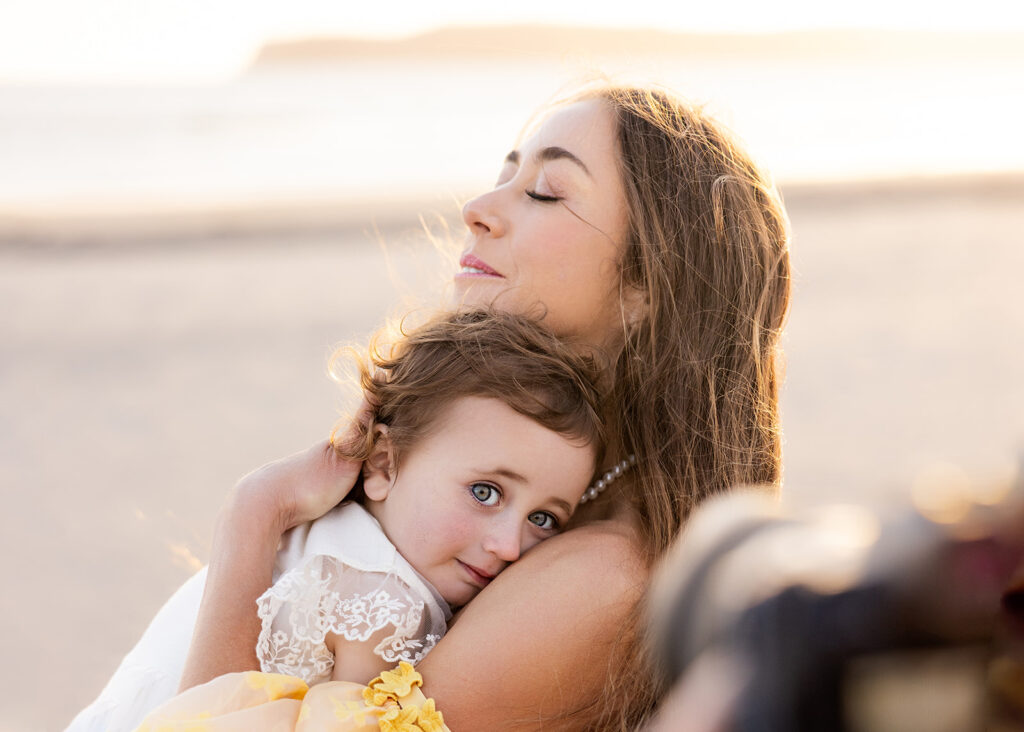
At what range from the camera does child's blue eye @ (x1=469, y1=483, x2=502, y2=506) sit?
5.78 feet

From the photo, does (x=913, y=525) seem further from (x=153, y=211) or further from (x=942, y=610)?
(x=153, y=211)

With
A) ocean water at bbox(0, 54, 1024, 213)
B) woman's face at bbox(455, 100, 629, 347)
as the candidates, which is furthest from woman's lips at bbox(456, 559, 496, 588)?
ocean water at bbox(0, 54, 1024, 213)

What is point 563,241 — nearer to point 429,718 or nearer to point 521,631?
point 521,631

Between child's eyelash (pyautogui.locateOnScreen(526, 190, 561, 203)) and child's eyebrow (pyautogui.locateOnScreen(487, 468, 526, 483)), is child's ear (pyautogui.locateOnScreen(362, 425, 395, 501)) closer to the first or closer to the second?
child's eyebrow (pyautogui.locateOnScreen(487, 468, 526, 483))

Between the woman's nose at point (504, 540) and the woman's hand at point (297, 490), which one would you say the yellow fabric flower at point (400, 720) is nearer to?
the woman's nose at point (504, 540)

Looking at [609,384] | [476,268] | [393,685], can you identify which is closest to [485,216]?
[476,268]

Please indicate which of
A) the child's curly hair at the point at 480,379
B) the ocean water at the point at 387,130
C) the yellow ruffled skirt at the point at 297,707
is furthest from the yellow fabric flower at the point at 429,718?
the ocean water at the point at 387,130

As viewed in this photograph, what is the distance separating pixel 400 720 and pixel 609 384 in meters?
0.72

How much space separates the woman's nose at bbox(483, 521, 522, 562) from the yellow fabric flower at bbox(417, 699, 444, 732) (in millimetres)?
269

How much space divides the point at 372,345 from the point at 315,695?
0.70 metres

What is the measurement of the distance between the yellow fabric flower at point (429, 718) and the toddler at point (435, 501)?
0.31ft

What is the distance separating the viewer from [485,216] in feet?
7.13

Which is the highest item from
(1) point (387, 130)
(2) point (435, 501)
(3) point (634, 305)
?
(3) point (634, 305)

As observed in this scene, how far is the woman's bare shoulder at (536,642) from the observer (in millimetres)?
1627
